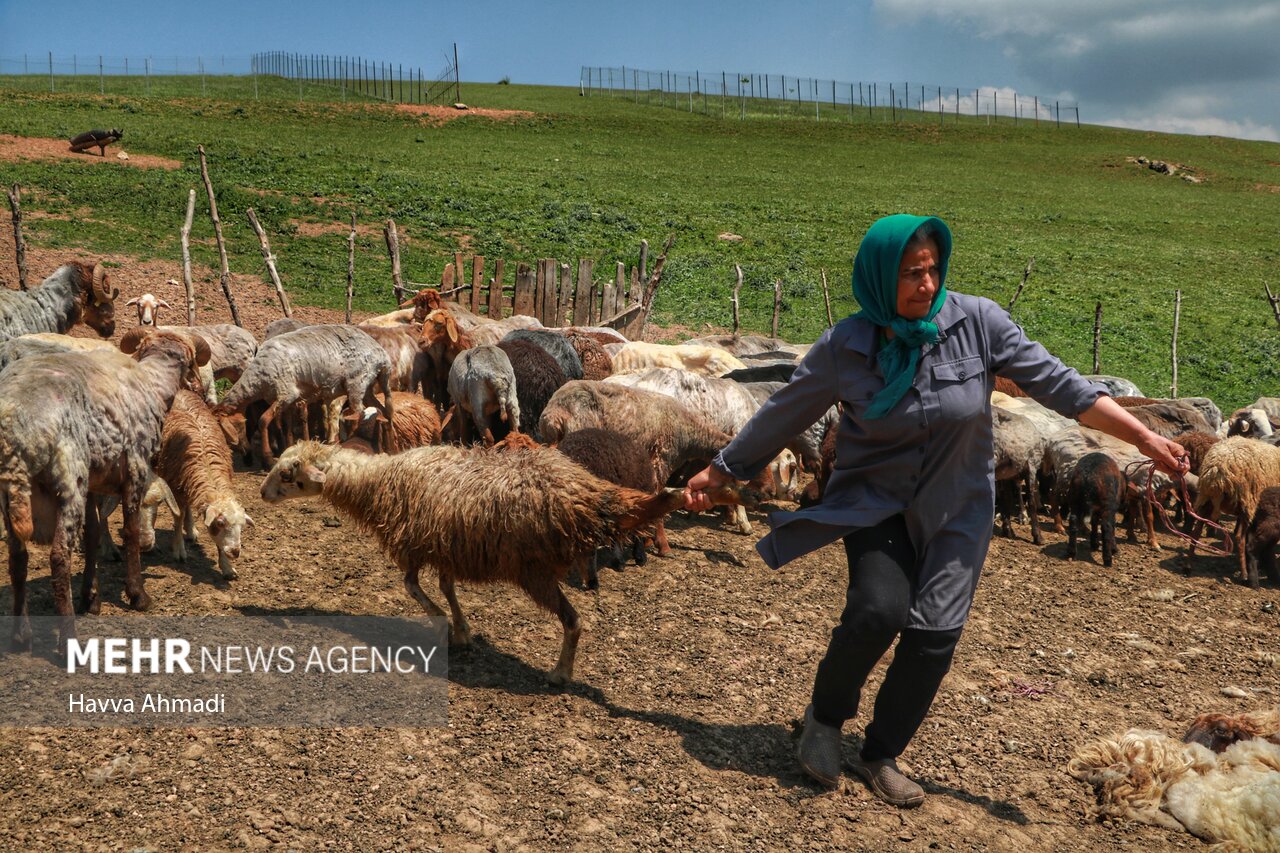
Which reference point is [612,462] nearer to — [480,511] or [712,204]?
[480,511]

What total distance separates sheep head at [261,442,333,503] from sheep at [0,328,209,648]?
81 centimetres

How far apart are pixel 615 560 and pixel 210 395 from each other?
603 cm

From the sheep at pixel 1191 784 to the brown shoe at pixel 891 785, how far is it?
96 cm

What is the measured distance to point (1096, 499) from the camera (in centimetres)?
978

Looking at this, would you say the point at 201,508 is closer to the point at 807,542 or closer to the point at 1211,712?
the point at 807,542

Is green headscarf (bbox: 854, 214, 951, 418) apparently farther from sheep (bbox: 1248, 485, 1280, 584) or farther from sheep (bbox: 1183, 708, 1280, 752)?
sheep (bbox: 1248, 485, 1280, 584)

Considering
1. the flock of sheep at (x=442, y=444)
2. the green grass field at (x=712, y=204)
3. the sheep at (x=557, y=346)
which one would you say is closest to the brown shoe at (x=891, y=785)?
the flock of sheep at (x=442, y=444)

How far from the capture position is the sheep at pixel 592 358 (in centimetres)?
1212

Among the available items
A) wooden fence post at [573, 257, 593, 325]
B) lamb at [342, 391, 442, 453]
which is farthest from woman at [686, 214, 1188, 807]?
wooden fence post at [573, 257, 593, 325]

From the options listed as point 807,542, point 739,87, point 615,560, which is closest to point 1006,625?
point 615,560

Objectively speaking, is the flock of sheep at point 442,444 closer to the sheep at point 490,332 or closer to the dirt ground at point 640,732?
the sheep at point 490,332

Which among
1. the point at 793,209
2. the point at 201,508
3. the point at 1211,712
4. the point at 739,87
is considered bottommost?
the point at 1211,712

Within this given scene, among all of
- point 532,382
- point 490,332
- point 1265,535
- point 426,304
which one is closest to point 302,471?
point 532,382

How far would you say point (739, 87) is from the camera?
87625mm
